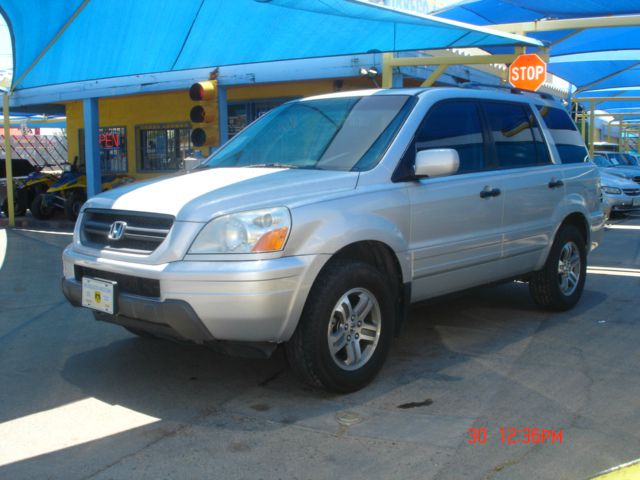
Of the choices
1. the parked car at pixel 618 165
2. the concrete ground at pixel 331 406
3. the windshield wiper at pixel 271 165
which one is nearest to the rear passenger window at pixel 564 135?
the concrete ground at pixel 331 406

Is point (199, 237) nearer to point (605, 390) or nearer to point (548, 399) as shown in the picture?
point (548, 399)

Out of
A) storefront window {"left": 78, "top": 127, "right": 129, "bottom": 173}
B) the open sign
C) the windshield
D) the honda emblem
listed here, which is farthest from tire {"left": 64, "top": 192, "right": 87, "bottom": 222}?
the honda emblem

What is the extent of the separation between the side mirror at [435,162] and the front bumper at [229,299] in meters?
1.10

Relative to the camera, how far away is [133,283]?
4.14 m

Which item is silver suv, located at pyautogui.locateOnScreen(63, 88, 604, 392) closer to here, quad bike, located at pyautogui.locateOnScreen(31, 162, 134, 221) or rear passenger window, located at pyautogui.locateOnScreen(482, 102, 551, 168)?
rear passenger window, located at pyautogui.locateOnScreen(482, 102, 551, 168)

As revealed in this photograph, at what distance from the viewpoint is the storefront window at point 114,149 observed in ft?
61.6

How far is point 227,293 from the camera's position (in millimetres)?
3832

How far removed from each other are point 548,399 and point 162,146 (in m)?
15.1

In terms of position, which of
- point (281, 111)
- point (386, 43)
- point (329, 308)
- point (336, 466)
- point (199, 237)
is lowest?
point (336, 466)

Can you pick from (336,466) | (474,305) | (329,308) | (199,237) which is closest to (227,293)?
(199,237)

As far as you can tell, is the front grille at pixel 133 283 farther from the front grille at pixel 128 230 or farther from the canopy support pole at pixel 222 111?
the canopy support pole at pixel 222 111

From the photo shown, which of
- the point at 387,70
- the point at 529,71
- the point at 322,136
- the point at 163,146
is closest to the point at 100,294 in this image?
the point at 322,136

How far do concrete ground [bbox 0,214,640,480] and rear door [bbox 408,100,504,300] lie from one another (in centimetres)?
64
